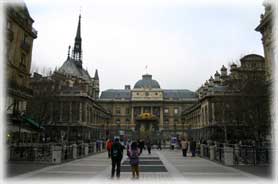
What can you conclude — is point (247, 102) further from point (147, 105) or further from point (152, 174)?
point (147, 105)

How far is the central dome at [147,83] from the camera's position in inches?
5049

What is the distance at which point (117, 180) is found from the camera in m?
14.2

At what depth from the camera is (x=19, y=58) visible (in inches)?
1501

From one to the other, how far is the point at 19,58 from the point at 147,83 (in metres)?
93.2

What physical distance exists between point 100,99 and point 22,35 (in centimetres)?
9249

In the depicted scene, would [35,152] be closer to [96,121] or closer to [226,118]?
[226,118]

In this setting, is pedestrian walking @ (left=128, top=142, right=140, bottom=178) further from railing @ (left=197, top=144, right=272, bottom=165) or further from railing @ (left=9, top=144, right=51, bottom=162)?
railing @ (left=9, top=144, right=51, bottom=162)

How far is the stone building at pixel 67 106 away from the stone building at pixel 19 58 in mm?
2551

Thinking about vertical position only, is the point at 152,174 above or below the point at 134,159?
below

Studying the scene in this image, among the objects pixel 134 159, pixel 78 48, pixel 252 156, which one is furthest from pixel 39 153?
pixel 78 48

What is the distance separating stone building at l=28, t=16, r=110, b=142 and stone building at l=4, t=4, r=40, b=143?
8.37 feet

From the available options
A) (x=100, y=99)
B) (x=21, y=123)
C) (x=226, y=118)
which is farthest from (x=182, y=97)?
(x=21, y=123)

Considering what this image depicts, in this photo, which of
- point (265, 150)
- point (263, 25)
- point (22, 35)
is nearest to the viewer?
point (265, 150)

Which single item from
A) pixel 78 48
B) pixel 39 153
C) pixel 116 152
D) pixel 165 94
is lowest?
pixel 39 153
